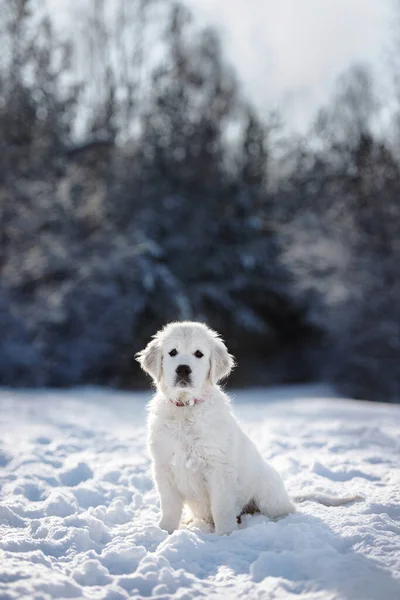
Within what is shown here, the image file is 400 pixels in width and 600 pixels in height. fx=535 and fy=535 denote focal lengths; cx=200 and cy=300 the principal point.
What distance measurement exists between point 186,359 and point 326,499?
59.4 inches

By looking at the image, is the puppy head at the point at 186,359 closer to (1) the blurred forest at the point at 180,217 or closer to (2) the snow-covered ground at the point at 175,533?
(2) the snow-covered ground at the point at 175,533

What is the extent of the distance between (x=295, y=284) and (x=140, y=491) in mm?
12947

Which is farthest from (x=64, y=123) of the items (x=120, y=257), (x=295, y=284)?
(x=295, y=284)

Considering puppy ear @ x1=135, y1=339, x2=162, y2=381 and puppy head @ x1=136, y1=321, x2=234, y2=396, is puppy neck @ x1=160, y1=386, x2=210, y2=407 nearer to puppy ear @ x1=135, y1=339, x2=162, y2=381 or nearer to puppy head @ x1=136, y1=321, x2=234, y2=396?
puppy head @ x1=136, y1=321, x2=234, y2=396

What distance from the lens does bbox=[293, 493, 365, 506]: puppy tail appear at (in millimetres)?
3867

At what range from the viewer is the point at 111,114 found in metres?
16.8

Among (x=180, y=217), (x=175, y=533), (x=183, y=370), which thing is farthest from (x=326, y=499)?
(x=180, y=217)

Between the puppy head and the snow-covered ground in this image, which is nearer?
the snow-covered ground

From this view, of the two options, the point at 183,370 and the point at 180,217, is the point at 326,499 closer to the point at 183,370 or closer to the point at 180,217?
the point at 183,370

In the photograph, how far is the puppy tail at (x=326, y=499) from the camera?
3867 millimetres

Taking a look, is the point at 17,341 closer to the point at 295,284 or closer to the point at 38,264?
the point at 38,264

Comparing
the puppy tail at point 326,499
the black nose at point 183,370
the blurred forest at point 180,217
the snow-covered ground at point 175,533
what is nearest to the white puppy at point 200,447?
the black nose at point 183,370

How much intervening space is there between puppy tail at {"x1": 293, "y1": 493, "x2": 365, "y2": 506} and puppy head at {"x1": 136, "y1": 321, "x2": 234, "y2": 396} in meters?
1.15

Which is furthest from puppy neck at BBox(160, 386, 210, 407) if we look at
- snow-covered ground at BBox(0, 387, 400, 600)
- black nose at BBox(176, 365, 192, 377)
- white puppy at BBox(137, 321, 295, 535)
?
snow-covered ground at BBox(0, 387, 400, 600)
